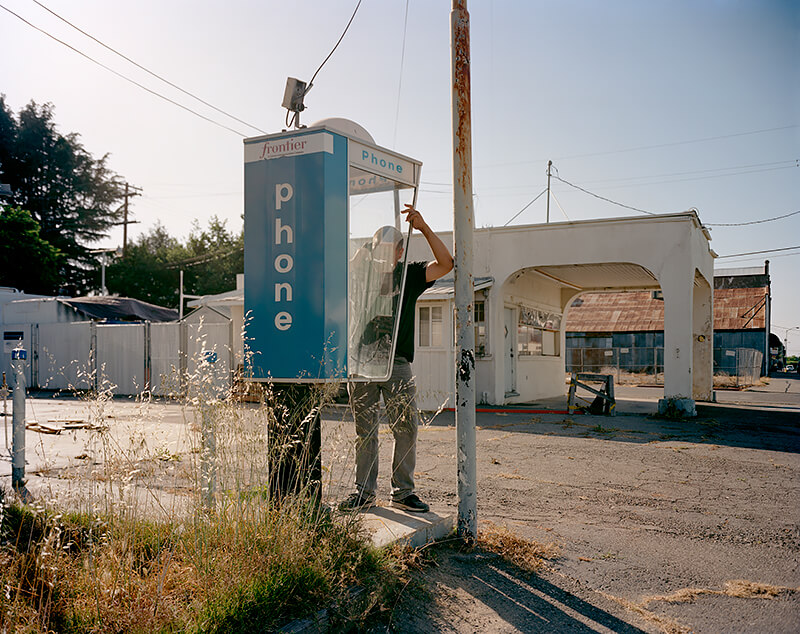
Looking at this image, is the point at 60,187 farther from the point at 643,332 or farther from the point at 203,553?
the point at 203,553

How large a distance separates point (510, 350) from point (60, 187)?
129 feet

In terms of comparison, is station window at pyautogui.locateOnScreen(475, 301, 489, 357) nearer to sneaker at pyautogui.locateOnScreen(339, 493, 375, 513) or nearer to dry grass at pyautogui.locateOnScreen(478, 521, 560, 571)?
dry grass at pyautogui.locateOnScreen(478, 521, 560, 571)

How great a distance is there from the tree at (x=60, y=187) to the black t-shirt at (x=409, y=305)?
42950 mm

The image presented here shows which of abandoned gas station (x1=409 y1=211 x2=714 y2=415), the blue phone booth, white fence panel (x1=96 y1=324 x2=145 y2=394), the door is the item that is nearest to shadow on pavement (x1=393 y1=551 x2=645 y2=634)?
the blue phone booth

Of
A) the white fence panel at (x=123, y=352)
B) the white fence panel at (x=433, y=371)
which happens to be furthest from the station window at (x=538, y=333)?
the white fence panel at (x=123, y=352)

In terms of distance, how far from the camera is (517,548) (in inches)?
181

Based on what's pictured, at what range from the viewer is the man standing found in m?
4.71

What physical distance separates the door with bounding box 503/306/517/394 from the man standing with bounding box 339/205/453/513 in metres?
12.9

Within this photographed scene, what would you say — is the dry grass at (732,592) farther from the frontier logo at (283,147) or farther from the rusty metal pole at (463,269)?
the frontier logo at (283,147)

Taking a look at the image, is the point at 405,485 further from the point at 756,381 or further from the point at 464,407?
the point at 756,381

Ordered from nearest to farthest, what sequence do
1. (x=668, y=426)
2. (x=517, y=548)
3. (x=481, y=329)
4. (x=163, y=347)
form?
(x=517, y=548)
(x=668, y=426)
(x=481, y=329)
(x=163, y=347)

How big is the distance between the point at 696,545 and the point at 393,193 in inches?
141

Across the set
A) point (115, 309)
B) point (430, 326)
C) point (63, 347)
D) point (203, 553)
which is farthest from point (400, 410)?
point (115, 309)

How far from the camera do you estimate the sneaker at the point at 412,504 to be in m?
4.75
